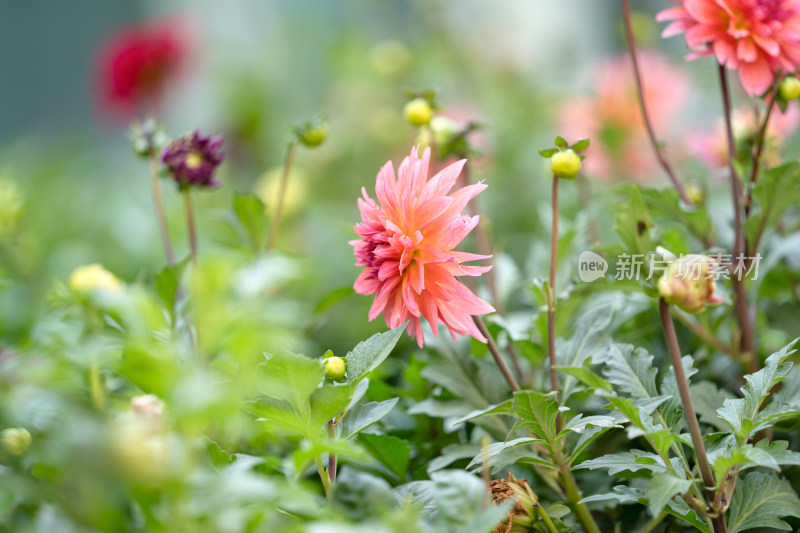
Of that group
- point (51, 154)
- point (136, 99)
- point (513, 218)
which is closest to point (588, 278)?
point (513, 218)

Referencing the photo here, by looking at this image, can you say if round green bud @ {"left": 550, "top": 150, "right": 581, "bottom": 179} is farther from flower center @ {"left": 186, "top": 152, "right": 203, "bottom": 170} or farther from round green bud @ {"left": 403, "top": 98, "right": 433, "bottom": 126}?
flower center @ {"left": 186, "top": 152, "right": 203, "bottom": 170}

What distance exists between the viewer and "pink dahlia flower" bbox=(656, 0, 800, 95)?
22.9 inches

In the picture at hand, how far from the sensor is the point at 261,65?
2.27 meters

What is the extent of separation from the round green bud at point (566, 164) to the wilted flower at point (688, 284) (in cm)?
12

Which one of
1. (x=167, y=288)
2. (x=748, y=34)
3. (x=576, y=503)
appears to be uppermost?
(x=748, y=34)

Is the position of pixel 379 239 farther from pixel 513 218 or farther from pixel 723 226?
pixel 513 218

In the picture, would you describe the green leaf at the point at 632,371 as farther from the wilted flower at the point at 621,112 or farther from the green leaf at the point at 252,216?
the wilted flower at the point at 621,112

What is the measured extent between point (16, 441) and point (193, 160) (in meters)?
0.28

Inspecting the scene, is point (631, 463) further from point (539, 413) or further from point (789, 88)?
point (789, 88)

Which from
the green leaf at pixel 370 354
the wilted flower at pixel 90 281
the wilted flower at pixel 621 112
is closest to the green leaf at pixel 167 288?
the wilted flower at pixel 90 281

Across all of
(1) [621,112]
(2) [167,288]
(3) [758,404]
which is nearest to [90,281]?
(2) [167,288]

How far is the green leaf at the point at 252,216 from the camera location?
0.71 metres

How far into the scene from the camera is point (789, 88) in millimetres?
604

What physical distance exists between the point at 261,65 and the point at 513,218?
1192mm
